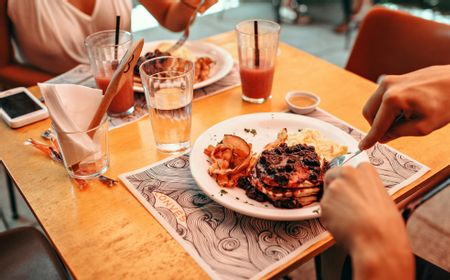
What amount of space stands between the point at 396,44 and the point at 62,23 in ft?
4.72

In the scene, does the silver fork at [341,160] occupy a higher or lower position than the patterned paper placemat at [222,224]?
higher

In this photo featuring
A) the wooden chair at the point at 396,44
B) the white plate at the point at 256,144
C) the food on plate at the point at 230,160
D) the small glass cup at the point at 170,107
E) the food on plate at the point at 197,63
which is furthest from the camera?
the wooden chair at the point at 396,44

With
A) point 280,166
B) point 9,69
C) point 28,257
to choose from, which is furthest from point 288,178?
point 9,69

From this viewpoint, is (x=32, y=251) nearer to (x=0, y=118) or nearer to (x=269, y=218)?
(x=0, y=118)

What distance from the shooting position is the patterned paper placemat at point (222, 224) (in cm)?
83

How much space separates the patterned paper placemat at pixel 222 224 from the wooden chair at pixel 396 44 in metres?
0.69

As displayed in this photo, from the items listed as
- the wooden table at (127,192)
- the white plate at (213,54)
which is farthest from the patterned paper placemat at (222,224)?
the white plate at (213,54)

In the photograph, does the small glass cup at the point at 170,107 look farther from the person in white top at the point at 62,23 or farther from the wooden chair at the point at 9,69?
the wooden chair at the point at 9,69

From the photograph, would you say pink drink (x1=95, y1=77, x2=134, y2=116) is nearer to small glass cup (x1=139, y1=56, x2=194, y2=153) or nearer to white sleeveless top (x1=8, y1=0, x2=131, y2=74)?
small glass cup (x1=139, y1=56, x2=194, y2=153)

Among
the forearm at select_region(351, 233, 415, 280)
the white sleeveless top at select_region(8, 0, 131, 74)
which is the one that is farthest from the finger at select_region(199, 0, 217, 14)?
the forearm at select_region(351, 233, 415, 280)

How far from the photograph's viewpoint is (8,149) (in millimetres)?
1179

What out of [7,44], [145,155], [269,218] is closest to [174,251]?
[269,218]

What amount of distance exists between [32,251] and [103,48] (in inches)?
25.6

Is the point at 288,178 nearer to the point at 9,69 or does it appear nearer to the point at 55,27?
the point at 55,27
